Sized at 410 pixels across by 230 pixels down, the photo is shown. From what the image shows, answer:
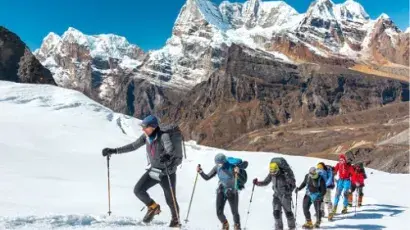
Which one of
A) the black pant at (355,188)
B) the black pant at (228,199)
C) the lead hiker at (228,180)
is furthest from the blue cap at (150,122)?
the black pant at (355,188)

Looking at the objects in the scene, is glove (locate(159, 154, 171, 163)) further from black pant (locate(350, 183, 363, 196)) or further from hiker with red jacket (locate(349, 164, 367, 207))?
black pant (locate(350, 183, 363, 196))

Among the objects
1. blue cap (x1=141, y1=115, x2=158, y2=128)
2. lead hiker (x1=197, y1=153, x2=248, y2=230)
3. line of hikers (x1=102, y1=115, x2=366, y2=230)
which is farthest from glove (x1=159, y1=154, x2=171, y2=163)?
lead hiker (x1=197, y1=153, x2=248, y2=230)

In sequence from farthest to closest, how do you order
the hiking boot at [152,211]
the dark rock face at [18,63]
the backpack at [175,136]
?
the dark rock face at [18,63]
the hiking boot at [152,211]
the backpack at [175,136]

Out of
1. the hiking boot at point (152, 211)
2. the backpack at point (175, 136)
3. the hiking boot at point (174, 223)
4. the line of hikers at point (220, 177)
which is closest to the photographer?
the backpack at point (175, 136)

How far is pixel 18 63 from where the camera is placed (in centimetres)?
8294

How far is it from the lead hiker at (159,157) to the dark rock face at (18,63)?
69483mm

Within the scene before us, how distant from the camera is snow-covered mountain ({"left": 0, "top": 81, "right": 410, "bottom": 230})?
14.0 m

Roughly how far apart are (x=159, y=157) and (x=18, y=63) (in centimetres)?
7761

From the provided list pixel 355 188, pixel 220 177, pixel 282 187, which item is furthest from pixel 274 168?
pixel 355 188

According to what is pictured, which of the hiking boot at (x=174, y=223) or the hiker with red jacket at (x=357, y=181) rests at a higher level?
the hiker with red jacket at (x=357, y=181)

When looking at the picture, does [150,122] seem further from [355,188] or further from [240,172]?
[355,188]

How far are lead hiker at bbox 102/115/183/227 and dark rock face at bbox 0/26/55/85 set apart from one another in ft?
228

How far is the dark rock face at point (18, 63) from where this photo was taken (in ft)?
260

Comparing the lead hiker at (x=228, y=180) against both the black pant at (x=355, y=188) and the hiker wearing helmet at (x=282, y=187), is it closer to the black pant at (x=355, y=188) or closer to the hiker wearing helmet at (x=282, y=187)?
the hiker wearing helmet at (x=282, y=187)
